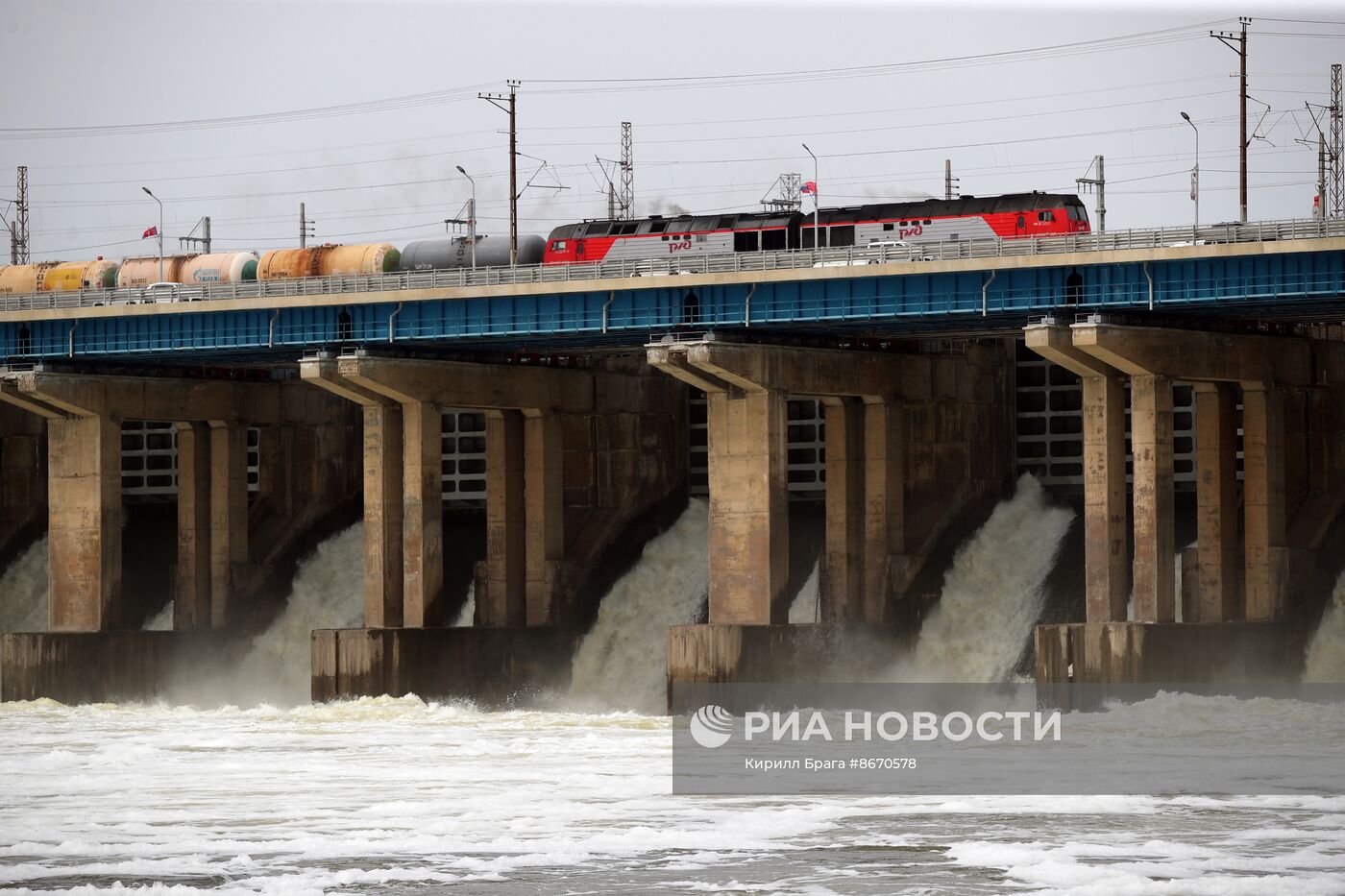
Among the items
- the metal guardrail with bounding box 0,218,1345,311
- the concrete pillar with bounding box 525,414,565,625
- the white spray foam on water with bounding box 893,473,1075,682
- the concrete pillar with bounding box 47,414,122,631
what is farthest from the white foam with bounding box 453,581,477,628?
the white spray foam on water with bounding box 893,473,1075,682

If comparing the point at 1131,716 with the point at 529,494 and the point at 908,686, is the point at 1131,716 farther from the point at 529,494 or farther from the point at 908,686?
the point at 529,494

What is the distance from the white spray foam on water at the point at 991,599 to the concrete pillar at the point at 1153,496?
5932mm

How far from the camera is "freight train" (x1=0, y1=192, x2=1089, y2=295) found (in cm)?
6775

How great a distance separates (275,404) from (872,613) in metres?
26.5

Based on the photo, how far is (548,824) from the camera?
125 ft

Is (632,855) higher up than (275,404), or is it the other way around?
(275,404)

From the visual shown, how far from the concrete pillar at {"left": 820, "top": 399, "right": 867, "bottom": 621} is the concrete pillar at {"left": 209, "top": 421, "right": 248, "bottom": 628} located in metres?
23.2

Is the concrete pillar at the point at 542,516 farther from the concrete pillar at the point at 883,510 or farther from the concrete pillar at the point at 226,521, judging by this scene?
the concrete pillar at the point at 226,521

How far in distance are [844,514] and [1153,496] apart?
1151cm

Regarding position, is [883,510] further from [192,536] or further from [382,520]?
[192,536]

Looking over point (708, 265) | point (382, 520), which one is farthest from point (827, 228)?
point (382, 520)

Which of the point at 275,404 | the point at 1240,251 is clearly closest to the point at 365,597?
the point at 275,404

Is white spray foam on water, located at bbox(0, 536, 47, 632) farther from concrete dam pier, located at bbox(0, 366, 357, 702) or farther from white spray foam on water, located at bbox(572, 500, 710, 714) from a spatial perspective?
white spray foam on water, located at bbox(572, 500, 710, 714)

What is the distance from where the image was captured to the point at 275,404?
279 feet
